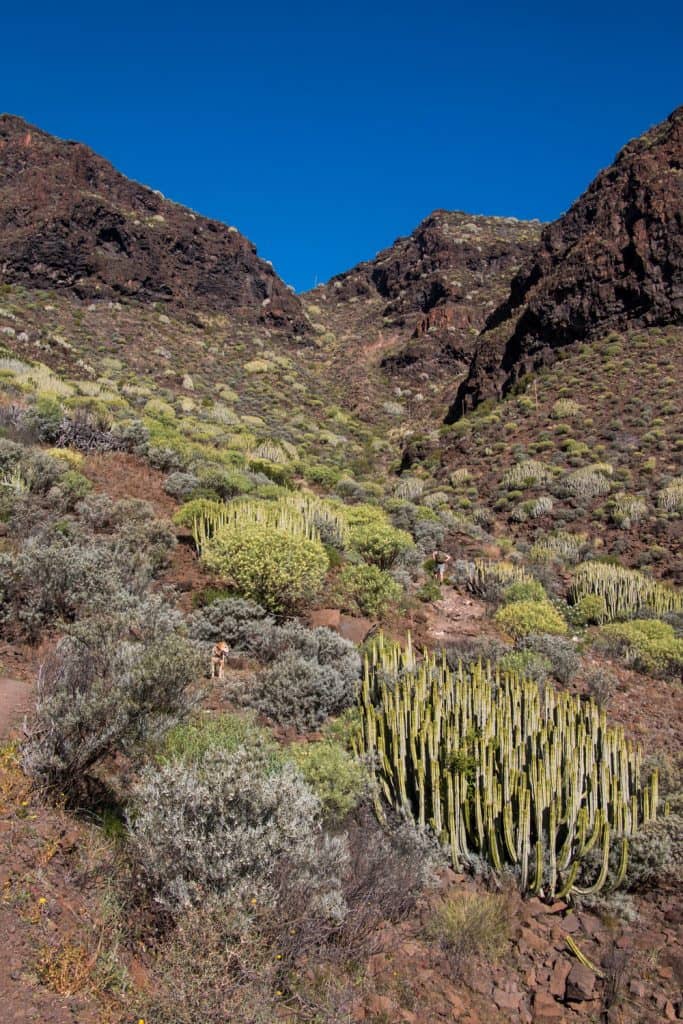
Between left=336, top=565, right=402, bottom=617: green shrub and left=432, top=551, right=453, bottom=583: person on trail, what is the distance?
257 cm

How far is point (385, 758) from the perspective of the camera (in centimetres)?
547

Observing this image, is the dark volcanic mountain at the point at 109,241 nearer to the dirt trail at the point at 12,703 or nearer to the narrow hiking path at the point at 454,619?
the narrow hiking path at the point at 454,619

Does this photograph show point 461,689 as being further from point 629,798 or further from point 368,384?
point 368,384

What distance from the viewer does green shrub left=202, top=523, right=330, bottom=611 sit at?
27.9ft

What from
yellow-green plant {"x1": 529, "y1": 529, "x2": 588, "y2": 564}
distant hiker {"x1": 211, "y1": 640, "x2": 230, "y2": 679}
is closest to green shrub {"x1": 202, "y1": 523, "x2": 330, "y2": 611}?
distant hiker {"x1": 211, "y1": 640, "x2": 230, "y2": 679}

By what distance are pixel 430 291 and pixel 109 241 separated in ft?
98.8

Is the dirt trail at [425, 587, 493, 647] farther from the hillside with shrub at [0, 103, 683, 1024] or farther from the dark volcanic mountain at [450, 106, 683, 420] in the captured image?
the dark volcanic mountain at [450, 106, 683, 420]

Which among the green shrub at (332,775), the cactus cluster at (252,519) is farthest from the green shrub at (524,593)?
the green shrub at (332,775)

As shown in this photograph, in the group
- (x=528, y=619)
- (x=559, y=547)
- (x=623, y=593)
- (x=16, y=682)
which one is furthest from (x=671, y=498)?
(x=16, y=682)

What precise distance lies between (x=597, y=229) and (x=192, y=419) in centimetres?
2357

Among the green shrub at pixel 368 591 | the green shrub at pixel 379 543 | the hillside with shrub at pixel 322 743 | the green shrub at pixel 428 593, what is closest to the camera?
the hillside with shrub at pixel 322 743

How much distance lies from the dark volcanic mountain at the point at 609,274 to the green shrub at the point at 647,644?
75.5 ft

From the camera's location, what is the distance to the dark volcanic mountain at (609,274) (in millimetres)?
28391

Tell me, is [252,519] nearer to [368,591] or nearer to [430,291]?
[368,591]
